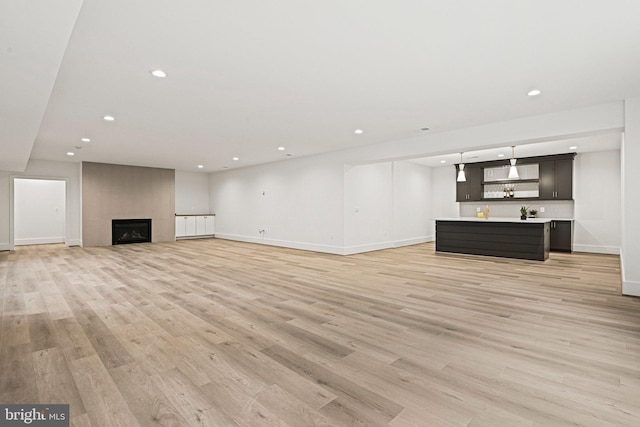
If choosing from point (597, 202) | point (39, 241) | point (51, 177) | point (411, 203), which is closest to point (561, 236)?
point (597, 202)

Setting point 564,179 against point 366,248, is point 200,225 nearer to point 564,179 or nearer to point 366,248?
point 366,248

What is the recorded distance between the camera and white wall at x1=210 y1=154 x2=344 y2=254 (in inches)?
317

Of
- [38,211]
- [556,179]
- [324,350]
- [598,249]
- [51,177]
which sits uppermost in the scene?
[51,177]

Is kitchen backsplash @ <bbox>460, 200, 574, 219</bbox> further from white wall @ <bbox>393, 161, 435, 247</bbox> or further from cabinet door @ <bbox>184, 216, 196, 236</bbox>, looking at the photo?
cabinet door @ <bbox>184, 216, 196, 236</bbox>

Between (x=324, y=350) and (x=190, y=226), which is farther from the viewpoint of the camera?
(x=190, y=226)

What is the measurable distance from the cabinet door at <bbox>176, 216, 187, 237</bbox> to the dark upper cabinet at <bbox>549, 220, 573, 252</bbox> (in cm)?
→ 1160

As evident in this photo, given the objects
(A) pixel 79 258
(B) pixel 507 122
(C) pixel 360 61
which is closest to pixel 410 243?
(B) pixel 507 122

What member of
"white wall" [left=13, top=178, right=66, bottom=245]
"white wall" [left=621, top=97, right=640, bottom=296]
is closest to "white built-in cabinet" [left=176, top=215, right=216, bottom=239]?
"white wall" [left=13, top=178, right=66, bottom=245]

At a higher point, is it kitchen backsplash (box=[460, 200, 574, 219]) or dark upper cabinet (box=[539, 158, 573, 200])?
dark upper cabinet (box=[539, 158, 573, 200])

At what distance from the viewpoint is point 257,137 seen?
6.39 m

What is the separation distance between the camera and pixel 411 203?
10352mm

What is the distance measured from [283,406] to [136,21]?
9.42 feet

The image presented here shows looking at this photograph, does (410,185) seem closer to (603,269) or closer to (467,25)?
(603,269)

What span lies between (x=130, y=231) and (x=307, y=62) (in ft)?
32.2
